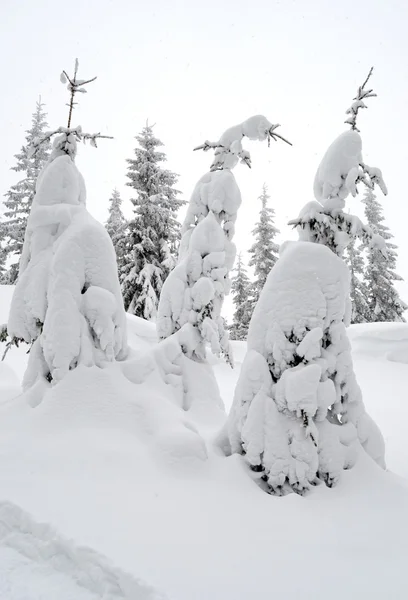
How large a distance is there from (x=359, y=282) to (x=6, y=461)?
26531 mm

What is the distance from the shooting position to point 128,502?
4.23m

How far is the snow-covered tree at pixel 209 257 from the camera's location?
8445 millimetres

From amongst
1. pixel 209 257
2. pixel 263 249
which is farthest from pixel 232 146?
pixel 263 249

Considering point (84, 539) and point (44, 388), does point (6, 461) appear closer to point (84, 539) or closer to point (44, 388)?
point (44, 388)

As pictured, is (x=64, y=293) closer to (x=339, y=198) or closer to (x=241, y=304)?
(x=339, y=198)

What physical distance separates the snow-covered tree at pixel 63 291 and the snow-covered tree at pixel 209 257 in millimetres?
1916

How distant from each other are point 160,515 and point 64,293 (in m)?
3.68

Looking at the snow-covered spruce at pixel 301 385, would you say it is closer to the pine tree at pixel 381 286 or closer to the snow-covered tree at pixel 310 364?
the snow-covered tree at pixel 310 364

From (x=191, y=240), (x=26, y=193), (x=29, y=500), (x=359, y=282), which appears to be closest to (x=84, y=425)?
(x=29, y=500)

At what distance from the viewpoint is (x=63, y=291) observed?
6.24m

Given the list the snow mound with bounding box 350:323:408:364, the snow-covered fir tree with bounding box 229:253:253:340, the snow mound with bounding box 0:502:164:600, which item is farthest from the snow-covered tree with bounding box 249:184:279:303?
the snow mound with bounding box 0:502:164:600

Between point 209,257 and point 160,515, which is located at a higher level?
point 209,257

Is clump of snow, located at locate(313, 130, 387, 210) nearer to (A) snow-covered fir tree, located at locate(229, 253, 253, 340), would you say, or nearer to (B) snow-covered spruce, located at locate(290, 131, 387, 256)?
(B) snow-covered spruce, located at locate(290, 131, 387, 256)

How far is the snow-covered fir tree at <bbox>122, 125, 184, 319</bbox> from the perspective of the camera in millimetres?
20422
